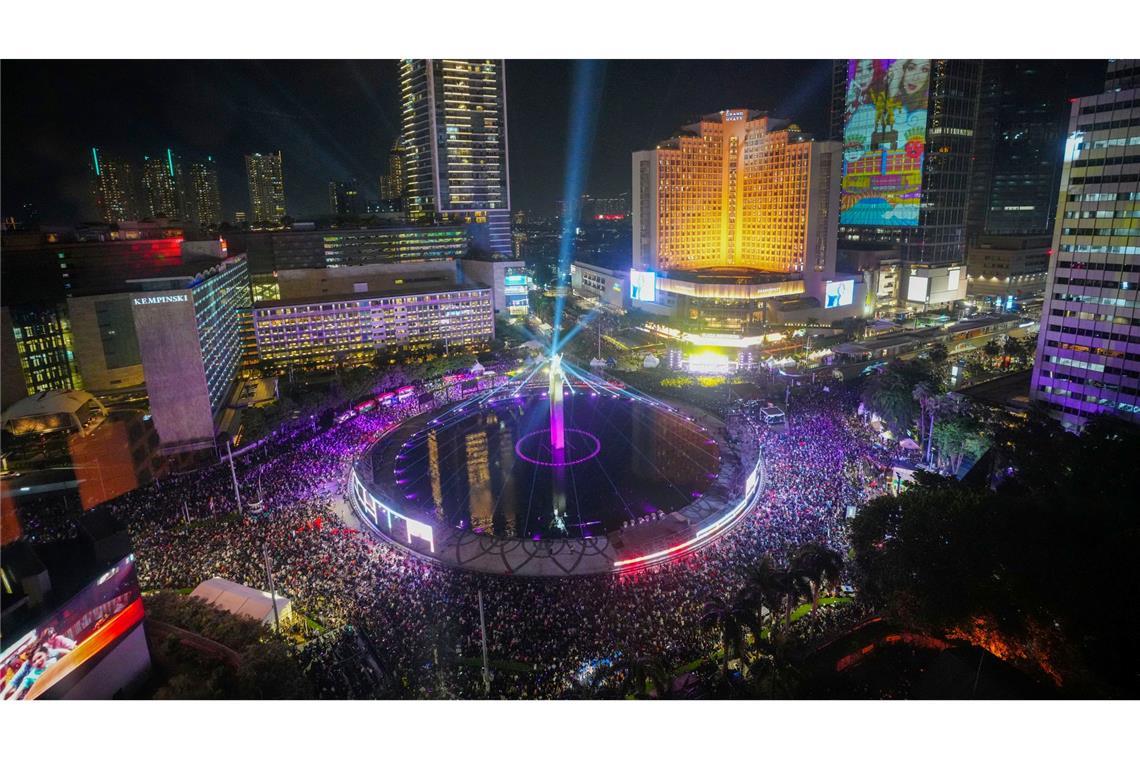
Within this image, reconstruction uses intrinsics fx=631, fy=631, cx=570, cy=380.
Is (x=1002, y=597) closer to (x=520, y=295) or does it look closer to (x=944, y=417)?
(x=944, y=417)

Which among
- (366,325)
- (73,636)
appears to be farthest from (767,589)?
(366,325)

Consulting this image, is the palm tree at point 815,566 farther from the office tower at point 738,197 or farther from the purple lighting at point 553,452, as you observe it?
the office tower at point 738,197

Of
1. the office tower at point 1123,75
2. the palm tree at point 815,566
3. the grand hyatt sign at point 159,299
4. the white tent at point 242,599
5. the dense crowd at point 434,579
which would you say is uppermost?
the office tower at point 1123,75

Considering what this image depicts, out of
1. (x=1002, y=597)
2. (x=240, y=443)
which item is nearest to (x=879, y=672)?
(x=1002, y=597)

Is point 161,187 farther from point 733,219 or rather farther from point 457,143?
point 733,219

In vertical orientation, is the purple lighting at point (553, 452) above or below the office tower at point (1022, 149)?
below

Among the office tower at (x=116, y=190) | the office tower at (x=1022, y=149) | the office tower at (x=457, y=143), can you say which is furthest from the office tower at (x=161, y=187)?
the office tower at (x=1022, y=149)

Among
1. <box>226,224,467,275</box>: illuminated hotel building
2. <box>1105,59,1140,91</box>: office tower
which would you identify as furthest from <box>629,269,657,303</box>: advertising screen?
<box>1105,59,1140,91</box>: office tower
